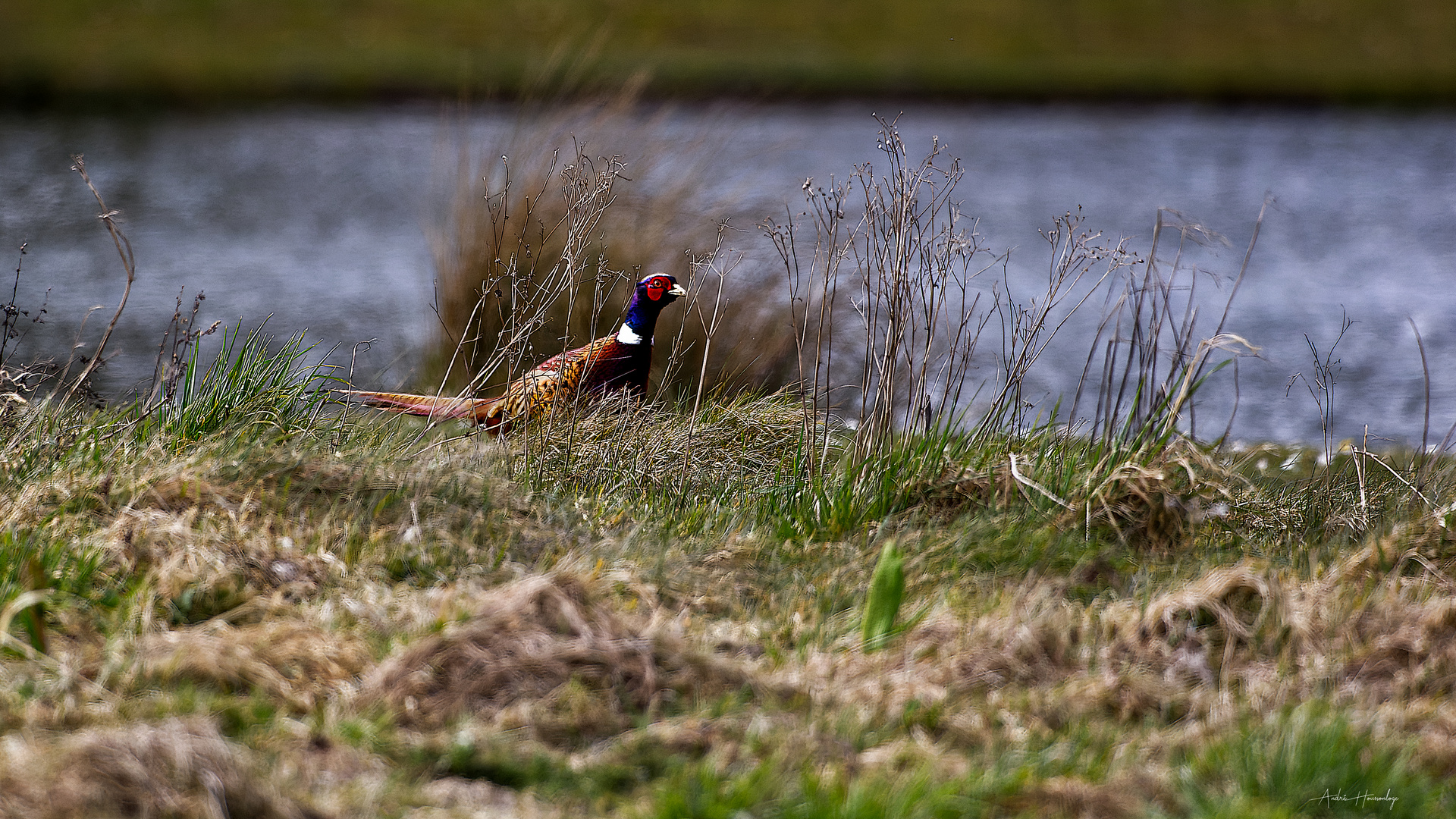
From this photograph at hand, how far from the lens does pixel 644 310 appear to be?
453cm

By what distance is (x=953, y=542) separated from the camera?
3.20m

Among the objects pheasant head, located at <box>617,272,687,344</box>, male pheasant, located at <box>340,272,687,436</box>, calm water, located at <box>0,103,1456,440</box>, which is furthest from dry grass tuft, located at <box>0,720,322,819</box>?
calm water, located at <box>0,103,1456,440</box>

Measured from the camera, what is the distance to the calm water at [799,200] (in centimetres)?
799

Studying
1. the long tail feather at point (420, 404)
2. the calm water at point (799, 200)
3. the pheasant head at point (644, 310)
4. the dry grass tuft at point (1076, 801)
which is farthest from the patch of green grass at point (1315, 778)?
the long tail feather at point (420, 404)

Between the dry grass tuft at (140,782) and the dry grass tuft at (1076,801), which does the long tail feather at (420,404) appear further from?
the dry grass tuft at (1076,801)

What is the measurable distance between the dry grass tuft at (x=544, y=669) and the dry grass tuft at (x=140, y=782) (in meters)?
0.39

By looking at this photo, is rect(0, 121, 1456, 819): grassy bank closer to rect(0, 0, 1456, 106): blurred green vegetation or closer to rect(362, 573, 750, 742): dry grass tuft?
rect(362, 573, 750, 742): dry grass tuft

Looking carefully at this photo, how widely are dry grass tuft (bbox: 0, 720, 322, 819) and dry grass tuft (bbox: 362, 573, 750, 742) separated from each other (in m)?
0.39

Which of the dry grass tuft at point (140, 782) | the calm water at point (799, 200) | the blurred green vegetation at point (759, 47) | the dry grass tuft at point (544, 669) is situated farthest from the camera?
the blurred green vegetation at point (759, 47)

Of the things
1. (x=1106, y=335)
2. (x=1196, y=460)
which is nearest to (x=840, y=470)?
(x=1196, y=460)

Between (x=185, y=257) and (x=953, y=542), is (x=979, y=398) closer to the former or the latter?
(x=953, y=542)

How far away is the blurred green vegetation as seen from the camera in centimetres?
2175

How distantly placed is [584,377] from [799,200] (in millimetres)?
3254

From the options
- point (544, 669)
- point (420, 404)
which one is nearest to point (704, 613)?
point (544, 669)
